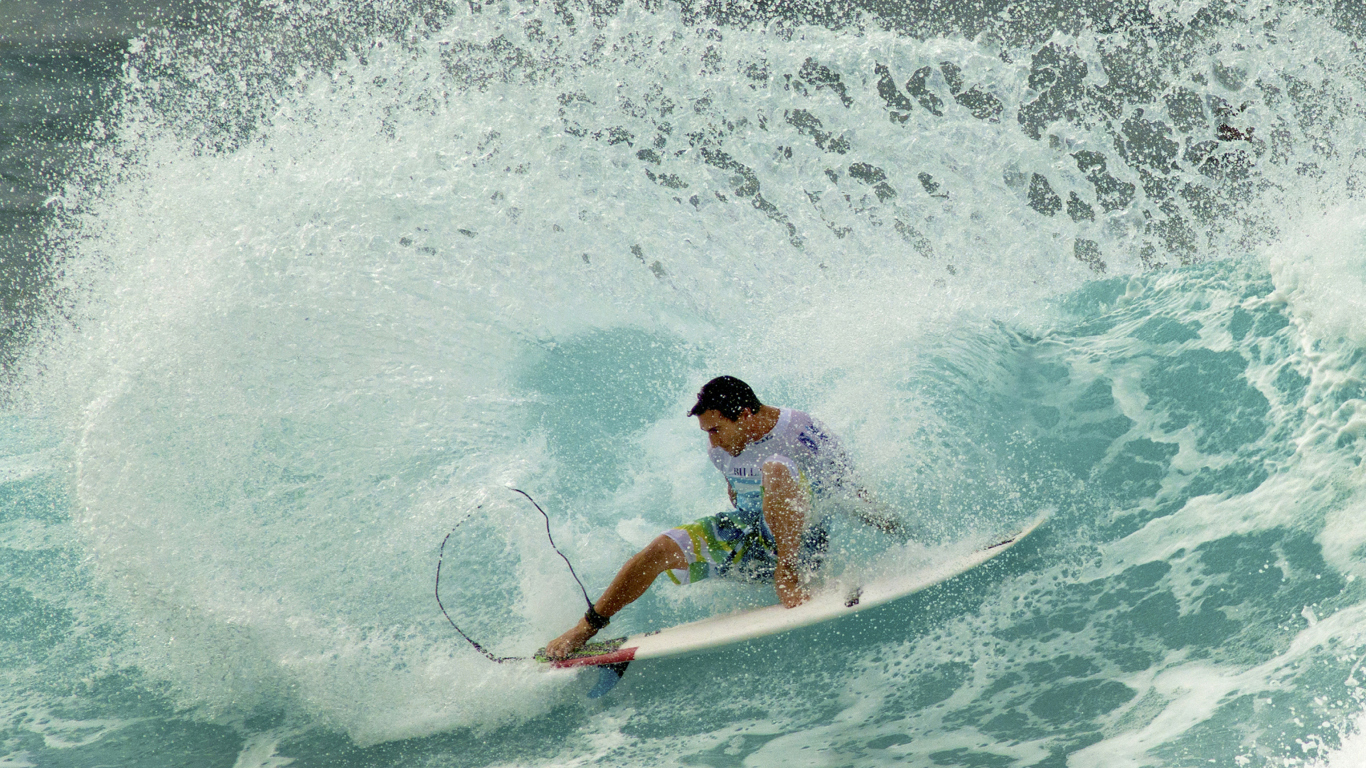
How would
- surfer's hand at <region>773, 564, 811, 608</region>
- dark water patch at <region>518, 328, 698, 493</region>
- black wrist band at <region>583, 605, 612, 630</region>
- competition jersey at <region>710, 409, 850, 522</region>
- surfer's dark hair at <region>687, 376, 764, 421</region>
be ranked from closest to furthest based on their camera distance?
1. surfer's dark hair at <region>687, 376, 764, 421</region>
2. competition jersey at <region>710, 409, 850, 522</region>
3. surfer's hand at <region>773, 564, 811, 608</region>
4. black wrist band at <region>583, 605, 612, 630</region>
5. dark water patch at <region>518, 328, 698, 493</region>

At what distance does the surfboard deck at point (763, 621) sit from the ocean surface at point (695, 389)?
12cm

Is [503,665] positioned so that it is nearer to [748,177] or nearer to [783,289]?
[783,289]

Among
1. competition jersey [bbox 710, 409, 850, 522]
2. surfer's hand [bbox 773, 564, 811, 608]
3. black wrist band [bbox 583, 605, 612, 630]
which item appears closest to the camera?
competition jersey [bbox 710, 409, 850, 522]

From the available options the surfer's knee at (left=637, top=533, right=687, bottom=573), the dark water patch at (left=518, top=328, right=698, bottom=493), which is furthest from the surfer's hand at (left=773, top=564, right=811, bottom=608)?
the dark water patch at (left=518, top=328, right=698, bottom=493)

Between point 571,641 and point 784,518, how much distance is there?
1114 millimetres

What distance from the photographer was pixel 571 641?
3320 mm

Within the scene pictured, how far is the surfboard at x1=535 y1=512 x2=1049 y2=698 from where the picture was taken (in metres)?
3.17

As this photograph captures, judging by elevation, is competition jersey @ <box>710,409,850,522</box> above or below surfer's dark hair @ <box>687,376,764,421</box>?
below

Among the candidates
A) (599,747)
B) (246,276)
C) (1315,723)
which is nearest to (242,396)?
(246,276)

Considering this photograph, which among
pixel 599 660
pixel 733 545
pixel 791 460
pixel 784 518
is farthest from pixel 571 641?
pixel 791 460

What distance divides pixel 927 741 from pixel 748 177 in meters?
3.55

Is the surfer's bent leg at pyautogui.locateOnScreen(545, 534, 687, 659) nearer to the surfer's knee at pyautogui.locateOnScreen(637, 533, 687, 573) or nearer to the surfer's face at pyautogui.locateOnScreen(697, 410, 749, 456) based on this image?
the surfer's knee at pyautogui.locateOnScreen(637, 533, 687, 573)

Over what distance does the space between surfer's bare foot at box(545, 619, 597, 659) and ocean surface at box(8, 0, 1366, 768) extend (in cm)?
14

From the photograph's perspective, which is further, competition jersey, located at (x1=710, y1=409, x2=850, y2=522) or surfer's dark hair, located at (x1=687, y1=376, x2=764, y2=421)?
competition jersey, located at (x1=710, y1=409, x2=850, y2=522)
